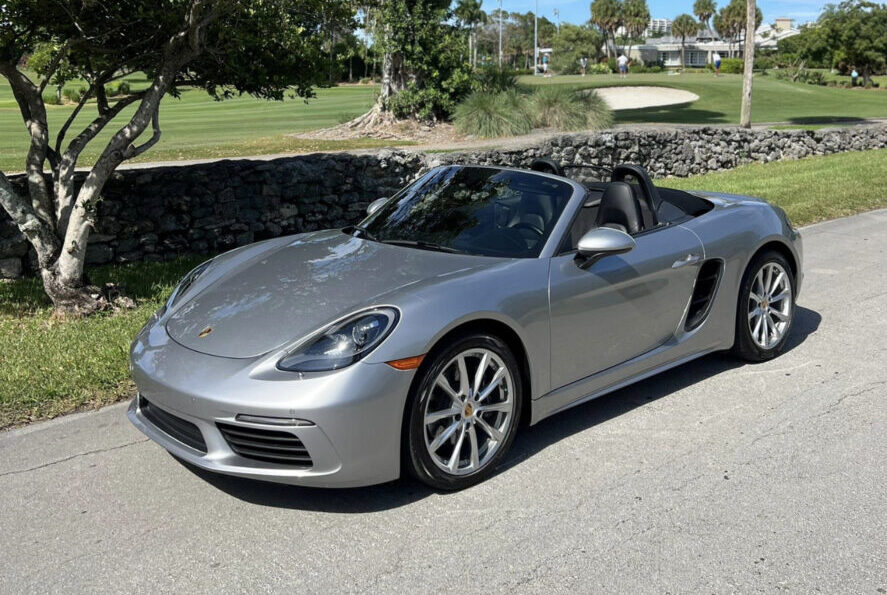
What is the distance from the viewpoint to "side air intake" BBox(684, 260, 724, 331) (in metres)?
5.11

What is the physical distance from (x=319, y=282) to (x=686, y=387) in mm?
2420

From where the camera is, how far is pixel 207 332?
401 centimetres

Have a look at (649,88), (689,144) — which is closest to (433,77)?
(689,144)

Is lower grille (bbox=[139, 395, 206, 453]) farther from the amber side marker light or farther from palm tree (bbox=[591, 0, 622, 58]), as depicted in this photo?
palm tree (bbox=[591, 0, 622, 58])

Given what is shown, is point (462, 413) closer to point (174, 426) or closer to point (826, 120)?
point (174, 426)

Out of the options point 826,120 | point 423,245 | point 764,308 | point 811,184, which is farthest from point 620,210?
point 826,120

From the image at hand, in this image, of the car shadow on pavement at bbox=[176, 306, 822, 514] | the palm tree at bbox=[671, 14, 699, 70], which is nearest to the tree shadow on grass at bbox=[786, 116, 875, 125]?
the car shadow on pavement at bbox=[176, 306, 822, 514]

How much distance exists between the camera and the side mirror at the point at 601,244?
14.3 ft

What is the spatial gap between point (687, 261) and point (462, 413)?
1.85 metres

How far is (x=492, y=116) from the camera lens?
20.5 m

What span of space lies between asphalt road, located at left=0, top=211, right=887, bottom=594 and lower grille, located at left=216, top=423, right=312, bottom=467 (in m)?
0.31

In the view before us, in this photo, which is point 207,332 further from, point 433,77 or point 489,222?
point 433,77

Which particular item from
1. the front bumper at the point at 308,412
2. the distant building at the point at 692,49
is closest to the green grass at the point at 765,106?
the front bumper at the point at 308,412

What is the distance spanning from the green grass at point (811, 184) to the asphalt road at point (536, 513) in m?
7.39
